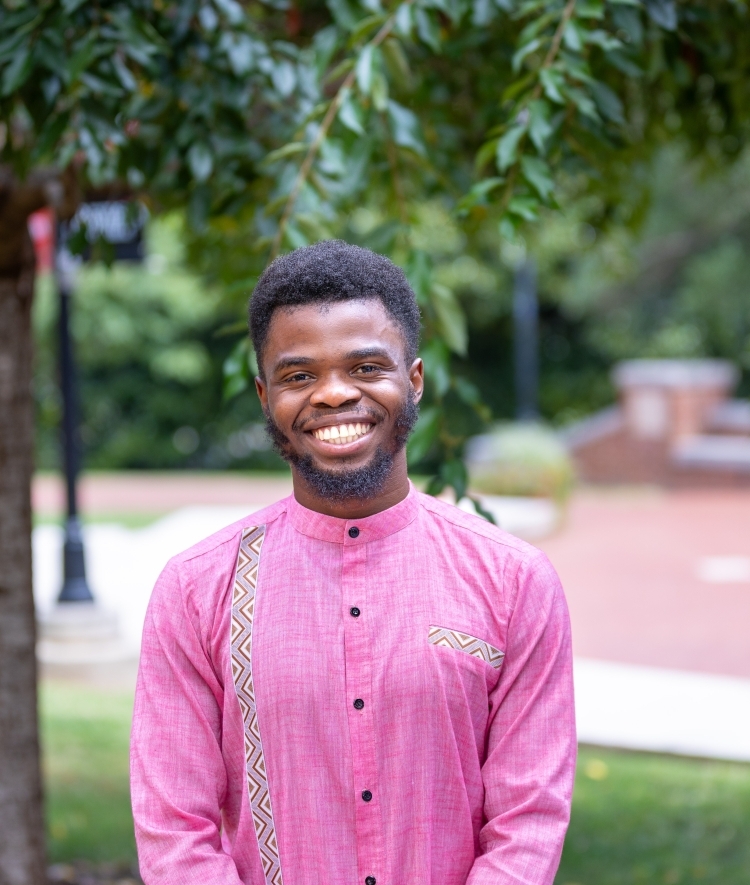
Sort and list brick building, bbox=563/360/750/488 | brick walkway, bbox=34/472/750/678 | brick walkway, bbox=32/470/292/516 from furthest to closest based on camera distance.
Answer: brick building, bbox=563/360/750/488
brick walkway, bbox=32/470/292/516
brick walkway, bbox=34/472/750/678

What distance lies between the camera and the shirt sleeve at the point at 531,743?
6.07ft

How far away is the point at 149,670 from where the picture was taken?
6.35 feet

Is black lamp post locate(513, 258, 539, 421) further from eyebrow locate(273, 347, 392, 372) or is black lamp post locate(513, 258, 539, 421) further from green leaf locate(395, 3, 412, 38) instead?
eyebrow locate(273, 347, 392, 372)

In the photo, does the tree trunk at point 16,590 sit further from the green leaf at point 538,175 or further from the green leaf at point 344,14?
the green leaf at point 538,175

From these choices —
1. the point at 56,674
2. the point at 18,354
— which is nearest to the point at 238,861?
the point at 18,354

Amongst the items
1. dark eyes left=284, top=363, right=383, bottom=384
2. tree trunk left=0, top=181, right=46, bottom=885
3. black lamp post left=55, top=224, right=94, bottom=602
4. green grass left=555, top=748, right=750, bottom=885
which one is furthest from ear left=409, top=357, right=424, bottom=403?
black lamp post left=55, top=224, right=94, bottom=602

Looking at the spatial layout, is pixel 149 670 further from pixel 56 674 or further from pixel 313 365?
pixel 56 674

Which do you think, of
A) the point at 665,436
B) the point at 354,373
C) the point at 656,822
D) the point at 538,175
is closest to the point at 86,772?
the point at 656,822

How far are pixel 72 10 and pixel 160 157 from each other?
577mm

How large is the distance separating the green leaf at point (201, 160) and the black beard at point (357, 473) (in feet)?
4.03

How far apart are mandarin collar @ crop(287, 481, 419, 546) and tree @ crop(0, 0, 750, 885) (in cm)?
81

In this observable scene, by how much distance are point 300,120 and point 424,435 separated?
102cm

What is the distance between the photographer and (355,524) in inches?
76.8

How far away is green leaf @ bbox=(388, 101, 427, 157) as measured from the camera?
287 cm
